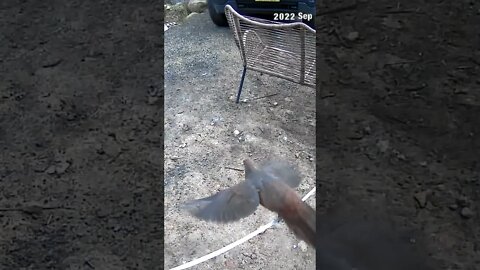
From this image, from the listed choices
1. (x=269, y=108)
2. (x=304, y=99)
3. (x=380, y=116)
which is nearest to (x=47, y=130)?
(x=380, y=116)

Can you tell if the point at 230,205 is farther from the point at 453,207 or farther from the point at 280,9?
the point at 280,9

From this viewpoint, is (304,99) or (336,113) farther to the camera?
(304,99)

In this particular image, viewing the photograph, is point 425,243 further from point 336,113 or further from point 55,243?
point 55,243

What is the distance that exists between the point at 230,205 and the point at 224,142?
160 centimetres

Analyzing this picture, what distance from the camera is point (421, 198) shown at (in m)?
1.32

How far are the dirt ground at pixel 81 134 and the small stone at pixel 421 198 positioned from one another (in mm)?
639

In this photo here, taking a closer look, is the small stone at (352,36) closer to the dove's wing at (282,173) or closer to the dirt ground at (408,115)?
the dirt ground at (408,115)

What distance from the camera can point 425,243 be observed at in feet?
4.02

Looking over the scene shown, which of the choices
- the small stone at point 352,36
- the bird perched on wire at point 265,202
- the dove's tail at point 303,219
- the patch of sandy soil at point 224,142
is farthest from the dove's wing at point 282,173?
the patch of sandy soil at point 224,142

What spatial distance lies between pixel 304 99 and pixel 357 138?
1.65m

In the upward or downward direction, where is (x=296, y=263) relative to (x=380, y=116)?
downward

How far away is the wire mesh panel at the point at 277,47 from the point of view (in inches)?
104

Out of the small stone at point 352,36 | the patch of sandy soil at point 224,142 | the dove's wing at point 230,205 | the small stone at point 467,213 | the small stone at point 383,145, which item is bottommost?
the patch of sandy soil at point 224,142

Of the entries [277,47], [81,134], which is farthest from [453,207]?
[277,47]
